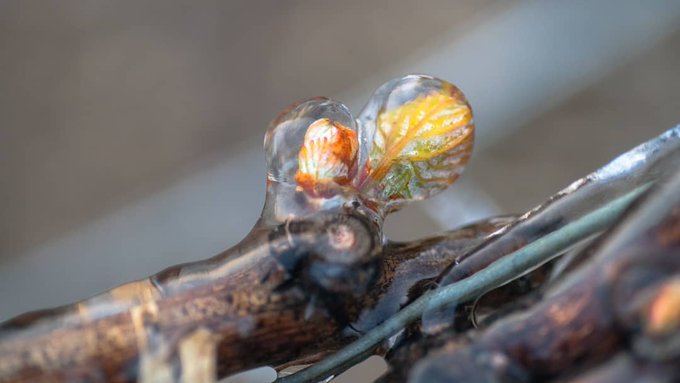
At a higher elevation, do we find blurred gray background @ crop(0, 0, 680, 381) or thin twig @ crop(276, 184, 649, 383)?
blurred gray background @ crop(0, 0, 680, 381)

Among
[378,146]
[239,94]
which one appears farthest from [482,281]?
[239,94]

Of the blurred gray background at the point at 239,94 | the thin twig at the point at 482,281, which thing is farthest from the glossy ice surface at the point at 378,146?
the blurred gray background at the point at 239,94

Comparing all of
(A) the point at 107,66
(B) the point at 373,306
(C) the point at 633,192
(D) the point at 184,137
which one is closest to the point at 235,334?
(B) the point at 373,306

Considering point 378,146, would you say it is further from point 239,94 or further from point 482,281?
point 239,94

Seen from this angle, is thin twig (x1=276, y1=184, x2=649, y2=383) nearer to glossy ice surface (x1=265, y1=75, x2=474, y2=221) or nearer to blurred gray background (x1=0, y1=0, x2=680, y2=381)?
glossy ice surface (x1=265, y1=75, x2=474, y2=221)

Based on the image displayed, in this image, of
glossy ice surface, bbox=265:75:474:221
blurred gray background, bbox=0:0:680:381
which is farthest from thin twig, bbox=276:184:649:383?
blurred gray background, bbox=0:0:680:381

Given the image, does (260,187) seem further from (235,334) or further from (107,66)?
(235,334)
